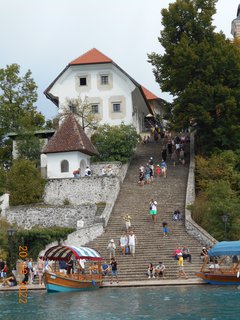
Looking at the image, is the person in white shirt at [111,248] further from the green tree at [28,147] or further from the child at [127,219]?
the green tree at [28,147]

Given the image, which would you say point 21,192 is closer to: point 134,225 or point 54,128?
point 134,225

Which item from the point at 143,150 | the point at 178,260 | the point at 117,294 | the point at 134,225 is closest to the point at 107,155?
the point at 143,150

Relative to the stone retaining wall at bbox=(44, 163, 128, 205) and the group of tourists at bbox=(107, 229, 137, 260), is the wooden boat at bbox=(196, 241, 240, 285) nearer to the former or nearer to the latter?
the group of tourists at bbox=(107, 229, 137, 260)

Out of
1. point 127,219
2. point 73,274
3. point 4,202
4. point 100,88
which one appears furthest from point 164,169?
point 73,274

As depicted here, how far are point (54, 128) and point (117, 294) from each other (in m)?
33.8

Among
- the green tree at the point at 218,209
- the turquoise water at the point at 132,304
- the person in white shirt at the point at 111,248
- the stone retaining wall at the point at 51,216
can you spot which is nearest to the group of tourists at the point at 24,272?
the turquoise water at the point at 132,304

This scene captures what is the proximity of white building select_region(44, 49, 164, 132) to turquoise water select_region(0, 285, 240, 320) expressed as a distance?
109 ft

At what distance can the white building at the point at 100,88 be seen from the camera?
65688 millimetres

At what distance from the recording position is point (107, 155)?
190ft

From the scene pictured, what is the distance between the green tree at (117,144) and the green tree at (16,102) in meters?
8.49

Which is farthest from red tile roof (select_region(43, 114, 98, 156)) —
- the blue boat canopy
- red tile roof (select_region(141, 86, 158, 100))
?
red tile roof (select_region(141, 86, 158, 100))

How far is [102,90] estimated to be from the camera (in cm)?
6625

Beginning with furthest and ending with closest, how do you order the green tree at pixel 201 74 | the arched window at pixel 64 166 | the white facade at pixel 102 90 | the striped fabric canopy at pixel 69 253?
1. the white facade at pixel 102 90
2. the green tree at pixel 201 74
3. the arched window at pixel 64 166
4. the striped fabric canopy at pixel 69 253

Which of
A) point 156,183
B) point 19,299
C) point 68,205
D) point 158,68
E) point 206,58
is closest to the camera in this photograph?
point 19,299
